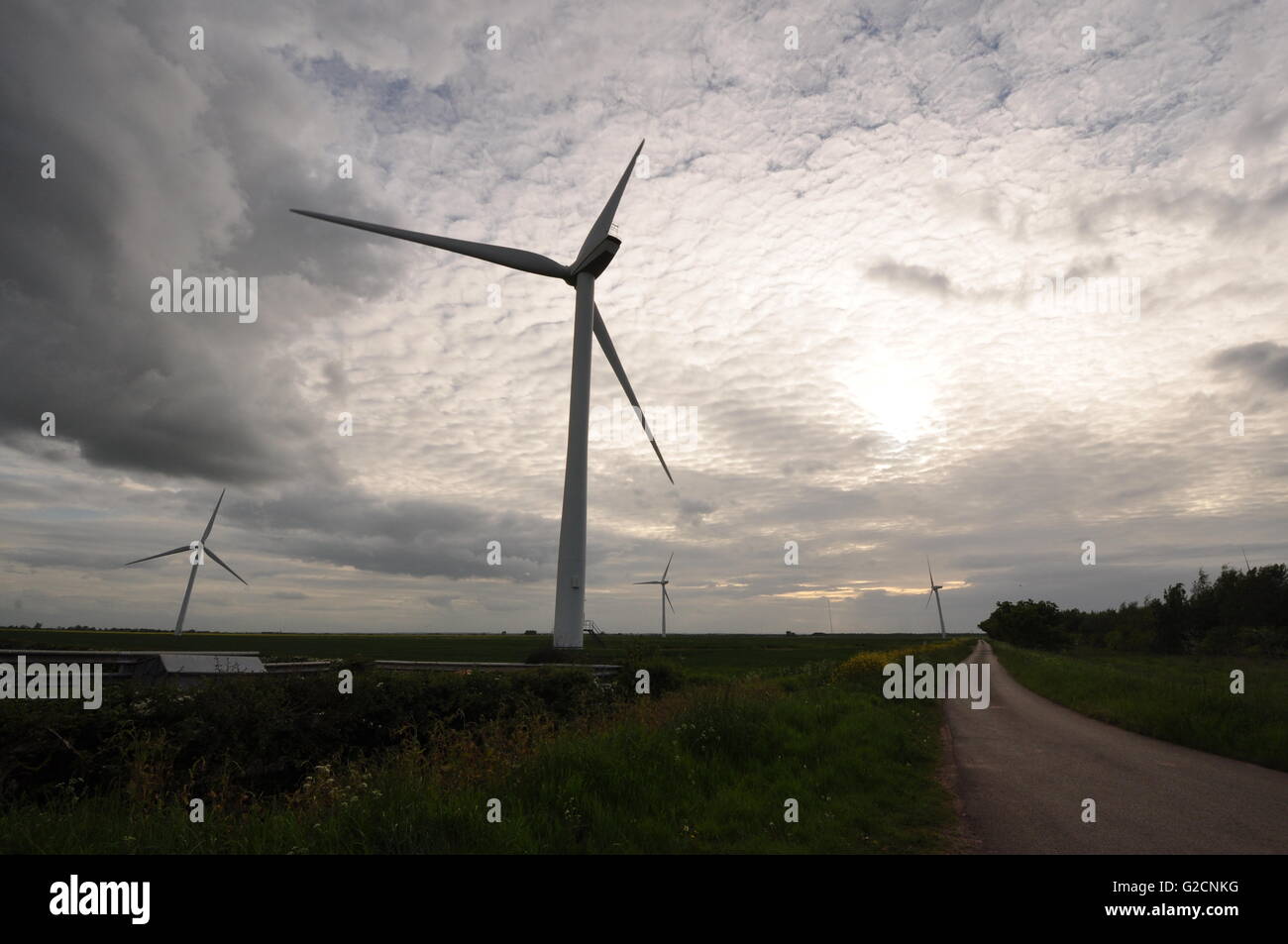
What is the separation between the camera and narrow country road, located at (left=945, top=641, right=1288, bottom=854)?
7762mm

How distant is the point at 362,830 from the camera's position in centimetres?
659

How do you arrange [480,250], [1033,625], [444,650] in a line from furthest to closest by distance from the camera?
[1033,625]
[444,650]
[480,250]

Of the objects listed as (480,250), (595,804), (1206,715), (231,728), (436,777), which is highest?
(480,250)

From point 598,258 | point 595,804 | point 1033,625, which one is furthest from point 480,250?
point 1033,625

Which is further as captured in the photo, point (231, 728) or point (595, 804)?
point (231, 728)

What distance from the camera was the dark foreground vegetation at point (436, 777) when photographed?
6891 millimetres

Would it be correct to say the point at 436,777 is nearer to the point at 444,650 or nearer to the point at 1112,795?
the point at 1112,795

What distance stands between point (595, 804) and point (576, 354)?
33.8 meters

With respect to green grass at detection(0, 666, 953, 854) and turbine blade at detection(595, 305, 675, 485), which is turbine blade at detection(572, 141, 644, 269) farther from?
green grass at detection(0, 666, 953, 854)

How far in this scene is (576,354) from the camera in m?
39.8
